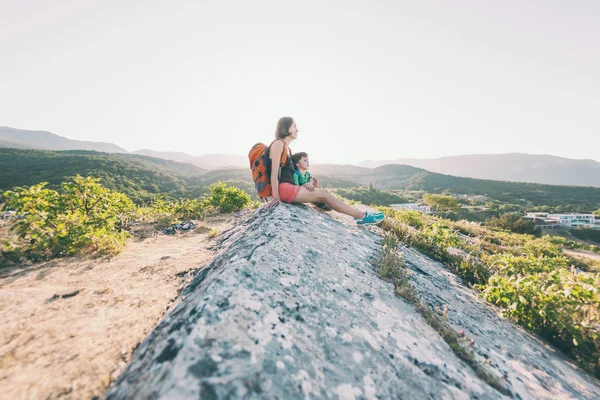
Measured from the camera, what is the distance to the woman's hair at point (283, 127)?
482cm

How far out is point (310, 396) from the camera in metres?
1.30

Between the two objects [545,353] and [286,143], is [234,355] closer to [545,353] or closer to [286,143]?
[545,353]

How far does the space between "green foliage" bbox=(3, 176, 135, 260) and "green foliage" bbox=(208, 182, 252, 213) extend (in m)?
4.07

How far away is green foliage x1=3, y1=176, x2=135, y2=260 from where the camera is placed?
379 cm

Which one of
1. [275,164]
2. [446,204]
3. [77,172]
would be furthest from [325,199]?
[77,172]

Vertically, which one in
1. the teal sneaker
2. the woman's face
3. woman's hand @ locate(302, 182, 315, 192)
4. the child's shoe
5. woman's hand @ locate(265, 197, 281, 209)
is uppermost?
the woman's face

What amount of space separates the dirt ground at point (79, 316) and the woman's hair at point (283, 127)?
100 inches

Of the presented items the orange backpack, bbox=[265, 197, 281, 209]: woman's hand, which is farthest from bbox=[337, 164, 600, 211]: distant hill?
bbox=[265, 197, 281, 209]: woman's hand

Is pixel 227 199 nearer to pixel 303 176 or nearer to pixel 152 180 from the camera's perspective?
pixel 303 176

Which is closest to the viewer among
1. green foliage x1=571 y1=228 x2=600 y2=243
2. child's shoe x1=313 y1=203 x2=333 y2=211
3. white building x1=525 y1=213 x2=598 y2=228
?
child's shoe x1=313 y1=203 x2=333 y2=211

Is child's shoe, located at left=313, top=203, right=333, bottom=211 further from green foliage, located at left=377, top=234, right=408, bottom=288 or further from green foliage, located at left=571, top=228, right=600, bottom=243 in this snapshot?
green foliage, located at left=571, top=228, right=600, bottom=243

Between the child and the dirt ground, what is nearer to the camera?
the dirt ground

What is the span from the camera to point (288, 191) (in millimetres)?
4852

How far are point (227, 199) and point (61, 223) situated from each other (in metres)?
5.01
